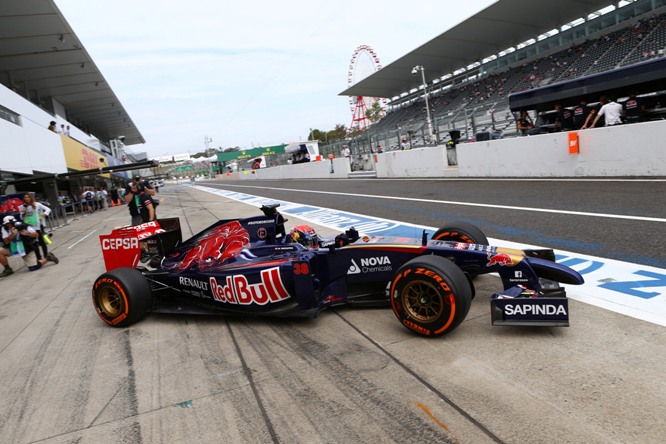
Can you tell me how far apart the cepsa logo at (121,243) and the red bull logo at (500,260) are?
156 inches

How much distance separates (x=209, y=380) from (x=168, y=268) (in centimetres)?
200

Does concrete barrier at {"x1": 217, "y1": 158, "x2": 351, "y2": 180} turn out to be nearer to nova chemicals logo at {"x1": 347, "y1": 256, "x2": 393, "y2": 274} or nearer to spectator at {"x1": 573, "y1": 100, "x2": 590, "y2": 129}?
spectator at {"x1": 573, "y1": 100, "x2": 590, "y2": 129}

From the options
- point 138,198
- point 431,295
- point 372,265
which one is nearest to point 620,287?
point 431,295

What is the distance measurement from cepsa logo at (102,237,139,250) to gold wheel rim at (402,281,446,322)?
3.46m

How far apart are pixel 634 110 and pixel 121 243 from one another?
13.0 metres

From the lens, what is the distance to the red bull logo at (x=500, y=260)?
334 centimetres

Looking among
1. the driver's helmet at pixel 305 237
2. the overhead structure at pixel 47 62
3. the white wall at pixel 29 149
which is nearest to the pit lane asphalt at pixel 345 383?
the driver's helmet at pixel 305 237

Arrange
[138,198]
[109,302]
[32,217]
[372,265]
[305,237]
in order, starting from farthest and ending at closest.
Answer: [32,217]
[138,198]
[305,237]
[109,302]
[372,265]

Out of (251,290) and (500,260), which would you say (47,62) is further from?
(500,260)

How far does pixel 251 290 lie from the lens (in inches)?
157

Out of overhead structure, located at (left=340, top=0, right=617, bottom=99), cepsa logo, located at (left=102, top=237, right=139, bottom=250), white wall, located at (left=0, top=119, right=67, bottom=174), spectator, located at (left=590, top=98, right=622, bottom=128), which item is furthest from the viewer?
overhead structure, located at (left=340, top=0, right=617, bottom=99)

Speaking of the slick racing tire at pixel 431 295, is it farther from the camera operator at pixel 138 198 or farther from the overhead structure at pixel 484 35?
the overhead structure at pixel 484 35

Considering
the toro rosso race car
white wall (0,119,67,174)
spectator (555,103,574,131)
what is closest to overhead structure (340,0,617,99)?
spectator (555,103,574,131)

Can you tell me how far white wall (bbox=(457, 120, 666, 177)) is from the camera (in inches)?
388
